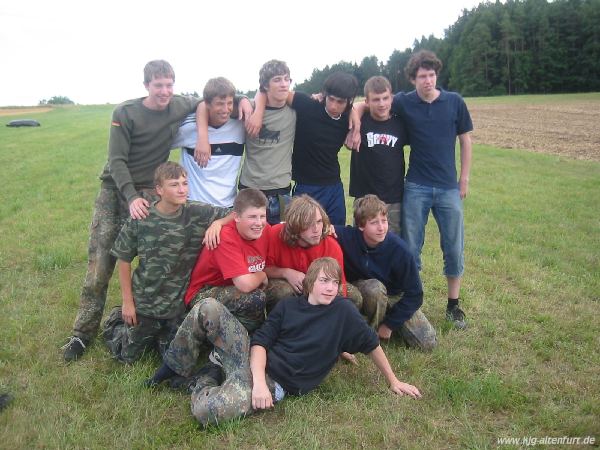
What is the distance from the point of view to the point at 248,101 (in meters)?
4.89

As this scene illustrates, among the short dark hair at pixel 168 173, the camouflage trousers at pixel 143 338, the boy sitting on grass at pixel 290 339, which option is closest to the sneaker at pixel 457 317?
the boy sitting on grass at pixel 290 339

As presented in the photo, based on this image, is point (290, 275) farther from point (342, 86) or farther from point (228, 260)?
point (342, 86)

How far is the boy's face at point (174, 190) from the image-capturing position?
13.2ft

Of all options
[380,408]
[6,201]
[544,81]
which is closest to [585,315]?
[380,408]

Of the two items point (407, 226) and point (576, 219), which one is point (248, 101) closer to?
point (407, 226)

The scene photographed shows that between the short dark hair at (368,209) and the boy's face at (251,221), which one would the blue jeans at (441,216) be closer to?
the short dark hair at (368,209)

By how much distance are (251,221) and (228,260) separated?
359 millimetres

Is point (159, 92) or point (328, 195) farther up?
point (159, 92)

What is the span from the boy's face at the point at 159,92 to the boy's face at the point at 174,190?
0.86 metres

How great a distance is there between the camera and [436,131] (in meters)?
4.99

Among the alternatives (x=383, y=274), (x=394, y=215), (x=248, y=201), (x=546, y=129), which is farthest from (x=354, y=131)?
(x=546, y=129)

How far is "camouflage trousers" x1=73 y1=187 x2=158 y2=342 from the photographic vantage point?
4.62m

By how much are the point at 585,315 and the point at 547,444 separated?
7.92 feet

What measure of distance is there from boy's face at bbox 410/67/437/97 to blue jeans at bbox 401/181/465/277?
90 cm
